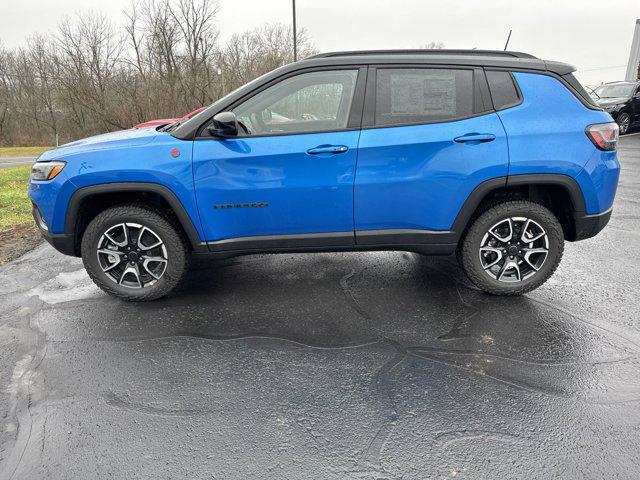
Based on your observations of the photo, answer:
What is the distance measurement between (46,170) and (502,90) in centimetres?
359

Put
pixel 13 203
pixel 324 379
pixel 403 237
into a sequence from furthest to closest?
pixel 13 203
pixel 403 237
pixel 324 379

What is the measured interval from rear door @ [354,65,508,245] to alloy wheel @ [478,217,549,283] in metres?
0.44

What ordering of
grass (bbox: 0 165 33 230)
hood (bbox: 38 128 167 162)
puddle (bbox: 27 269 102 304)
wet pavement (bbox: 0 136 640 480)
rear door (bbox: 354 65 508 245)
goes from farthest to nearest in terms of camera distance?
grass (bbox: 0 165 33 230), puddle (bbox: 27 269 102 304), hood (bbox: 38 128 167 162), rear door (bbox: 354 65 508 245), wet pavement (bbox: 0 136 640 480)

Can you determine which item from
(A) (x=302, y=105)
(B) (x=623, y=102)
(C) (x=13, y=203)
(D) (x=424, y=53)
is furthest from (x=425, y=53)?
(B) (x=623, y=102)

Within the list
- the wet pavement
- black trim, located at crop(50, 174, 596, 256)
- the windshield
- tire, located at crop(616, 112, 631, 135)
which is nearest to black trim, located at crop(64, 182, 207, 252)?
black trim, located at crop(50, 174, 596, 256)

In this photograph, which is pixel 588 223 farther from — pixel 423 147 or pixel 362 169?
pixel 362 169

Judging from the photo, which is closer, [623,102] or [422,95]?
[422,95]

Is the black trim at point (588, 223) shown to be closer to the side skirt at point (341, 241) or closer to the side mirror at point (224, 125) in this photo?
the side skirt at point (341, 241)

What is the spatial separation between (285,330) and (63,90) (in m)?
37.0

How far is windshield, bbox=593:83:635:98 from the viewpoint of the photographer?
14.9 m

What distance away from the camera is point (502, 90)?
3250mm

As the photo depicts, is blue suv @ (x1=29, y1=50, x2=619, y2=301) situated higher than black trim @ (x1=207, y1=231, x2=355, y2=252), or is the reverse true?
blue suv @ (x1=29, y1=50, x2=619, y2=301)

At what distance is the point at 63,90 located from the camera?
32250mm

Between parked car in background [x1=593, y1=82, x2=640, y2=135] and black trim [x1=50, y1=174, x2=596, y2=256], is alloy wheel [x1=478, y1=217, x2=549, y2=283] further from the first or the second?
parked car in background [x1=593, y1=82, x2=640, y2=135]
